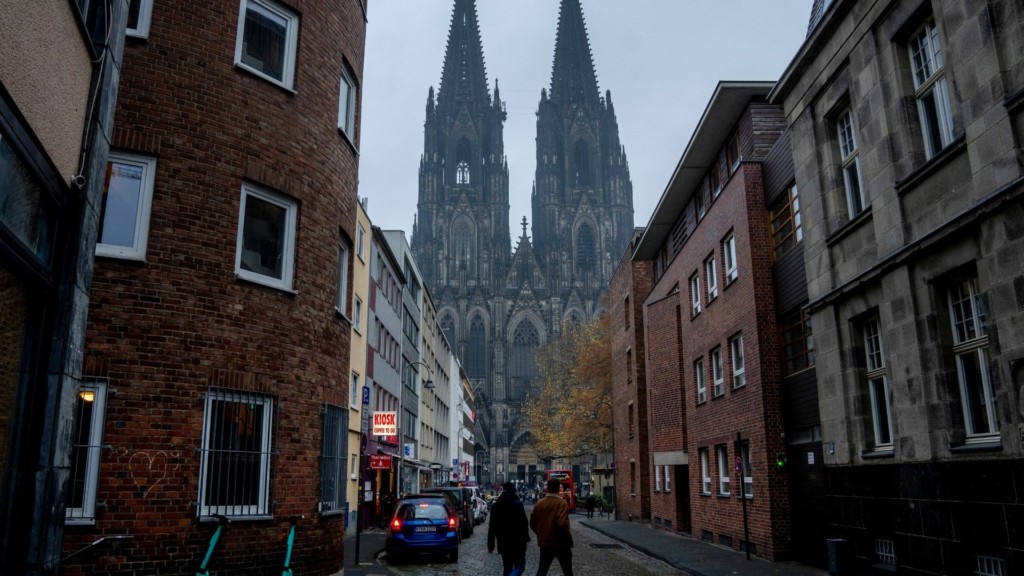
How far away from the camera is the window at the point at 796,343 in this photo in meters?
16.0

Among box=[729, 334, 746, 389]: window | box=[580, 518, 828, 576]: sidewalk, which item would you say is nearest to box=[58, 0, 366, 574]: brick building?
box=[580, 518, 828, 576]: sidewalk

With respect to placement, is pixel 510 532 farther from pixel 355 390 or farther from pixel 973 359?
pixel 355 390

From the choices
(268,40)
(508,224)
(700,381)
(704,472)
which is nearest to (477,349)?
(508,224)

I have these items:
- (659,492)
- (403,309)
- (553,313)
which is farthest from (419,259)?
(659,492)

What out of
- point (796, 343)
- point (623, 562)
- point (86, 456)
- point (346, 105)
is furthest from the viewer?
point (623, 562)

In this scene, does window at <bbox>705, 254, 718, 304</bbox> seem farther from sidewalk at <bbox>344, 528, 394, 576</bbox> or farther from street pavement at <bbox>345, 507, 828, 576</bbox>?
sidewalk at <bbox>344, 528, 394, 576</bbox>

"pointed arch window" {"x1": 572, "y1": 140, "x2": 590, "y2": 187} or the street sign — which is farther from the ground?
"pointed arch window" {"x1": 572, "y1": 140, "x2": 590, "y2": 187}

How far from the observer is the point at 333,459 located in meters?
11.8

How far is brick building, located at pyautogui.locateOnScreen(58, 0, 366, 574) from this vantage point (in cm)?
891

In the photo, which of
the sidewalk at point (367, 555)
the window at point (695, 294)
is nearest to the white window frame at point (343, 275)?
the sidewalk at point (367, 555)

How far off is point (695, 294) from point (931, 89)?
46.6 feet

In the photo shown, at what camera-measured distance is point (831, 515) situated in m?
12.4

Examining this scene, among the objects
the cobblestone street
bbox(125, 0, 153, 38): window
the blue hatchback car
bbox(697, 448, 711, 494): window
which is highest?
bbox(125, 0, 153, 38): window

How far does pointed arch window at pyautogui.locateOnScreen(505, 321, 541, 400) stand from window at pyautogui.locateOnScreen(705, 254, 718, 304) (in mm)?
74285
